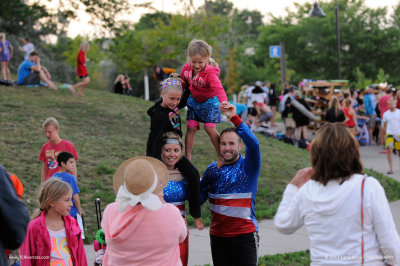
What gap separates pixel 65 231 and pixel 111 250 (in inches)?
53.2

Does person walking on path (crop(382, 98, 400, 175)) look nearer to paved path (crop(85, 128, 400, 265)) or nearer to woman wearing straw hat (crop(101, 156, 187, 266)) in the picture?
paved path (crop(85, 128, 400, 265))

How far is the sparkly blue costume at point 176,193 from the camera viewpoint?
4691 mm

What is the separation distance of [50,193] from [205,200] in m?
1.38

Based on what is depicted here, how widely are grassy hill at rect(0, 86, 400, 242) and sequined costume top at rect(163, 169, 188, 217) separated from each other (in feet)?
14.7

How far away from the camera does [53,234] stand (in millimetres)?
4844

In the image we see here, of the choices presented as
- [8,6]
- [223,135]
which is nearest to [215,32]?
[8,6]

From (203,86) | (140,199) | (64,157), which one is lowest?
(64,157)

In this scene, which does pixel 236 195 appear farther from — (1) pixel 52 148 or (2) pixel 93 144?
(2) pixel 93 144

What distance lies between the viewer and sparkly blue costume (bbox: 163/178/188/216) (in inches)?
185

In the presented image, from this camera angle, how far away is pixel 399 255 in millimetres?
3242

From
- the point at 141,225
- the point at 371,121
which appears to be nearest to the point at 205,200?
the point at 141,225

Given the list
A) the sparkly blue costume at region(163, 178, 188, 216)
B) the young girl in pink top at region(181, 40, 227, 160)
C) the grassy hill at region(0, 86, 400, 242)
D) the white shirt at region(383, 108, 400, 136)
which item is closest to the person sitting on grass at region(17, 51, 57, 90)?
the grassy hill at region(0, 86, 400, 242)

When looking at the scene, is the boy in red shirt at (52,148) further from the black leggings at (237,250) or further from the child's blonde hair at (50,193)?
the black leggings at (237,250)

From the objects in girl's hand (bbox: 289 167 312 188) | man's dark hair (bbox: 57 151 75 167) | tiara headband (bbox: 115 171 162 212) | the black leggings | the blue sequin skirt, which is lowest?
the black leggings
